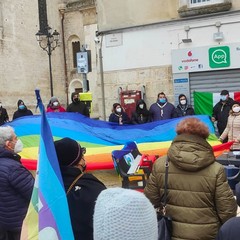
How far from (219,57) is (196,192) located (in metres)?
10.7

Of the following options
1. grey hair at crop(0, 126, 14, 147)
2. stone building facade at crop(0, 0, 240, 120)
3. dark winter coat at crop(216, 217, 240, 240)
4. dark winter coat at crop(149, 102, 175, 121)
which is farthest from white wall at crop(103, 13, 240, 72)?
dark winter coat at crop(216, 217, 240, 240)

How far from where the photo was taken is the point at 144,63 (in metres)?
15.2

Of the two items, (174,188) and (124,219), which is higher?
(124,219)

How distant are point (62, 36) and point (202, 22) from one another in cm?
2789

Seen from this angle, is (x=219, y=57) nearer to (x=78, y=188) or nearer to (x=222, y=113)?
(x=222, y=113)

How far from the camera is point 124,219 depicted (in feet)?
5.90

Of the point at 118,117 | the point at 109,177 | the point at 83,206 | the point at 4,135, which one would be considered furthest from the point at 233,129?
the point at 83,206

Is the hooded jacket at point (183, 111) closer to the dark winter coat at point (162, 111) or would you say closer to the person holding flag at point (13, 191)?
the dark winter coat at point (162, 111)

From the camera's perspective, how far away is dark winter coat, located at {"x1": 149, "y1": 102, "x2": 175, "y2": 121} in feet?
38.7

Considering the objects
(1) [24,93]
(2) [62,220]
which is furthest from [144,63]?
(1) [24,93]

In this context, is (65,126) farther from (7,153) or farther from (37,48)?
(37,48)

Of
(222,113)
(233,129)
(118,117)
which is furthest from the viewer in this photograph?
(118,117)

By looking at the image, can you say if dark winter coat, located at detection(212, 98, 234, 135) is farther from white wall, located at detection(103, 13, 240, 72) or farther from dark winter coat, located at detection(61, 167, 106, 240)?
dark winter coat, located at detection(61, 167, 106, 240)

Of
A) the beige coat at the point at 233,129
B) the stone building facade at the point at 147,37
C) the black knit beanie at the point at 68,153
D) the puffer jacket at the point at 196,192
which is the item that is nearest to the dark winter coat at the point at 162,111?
the beige coat at the point at 233,129
